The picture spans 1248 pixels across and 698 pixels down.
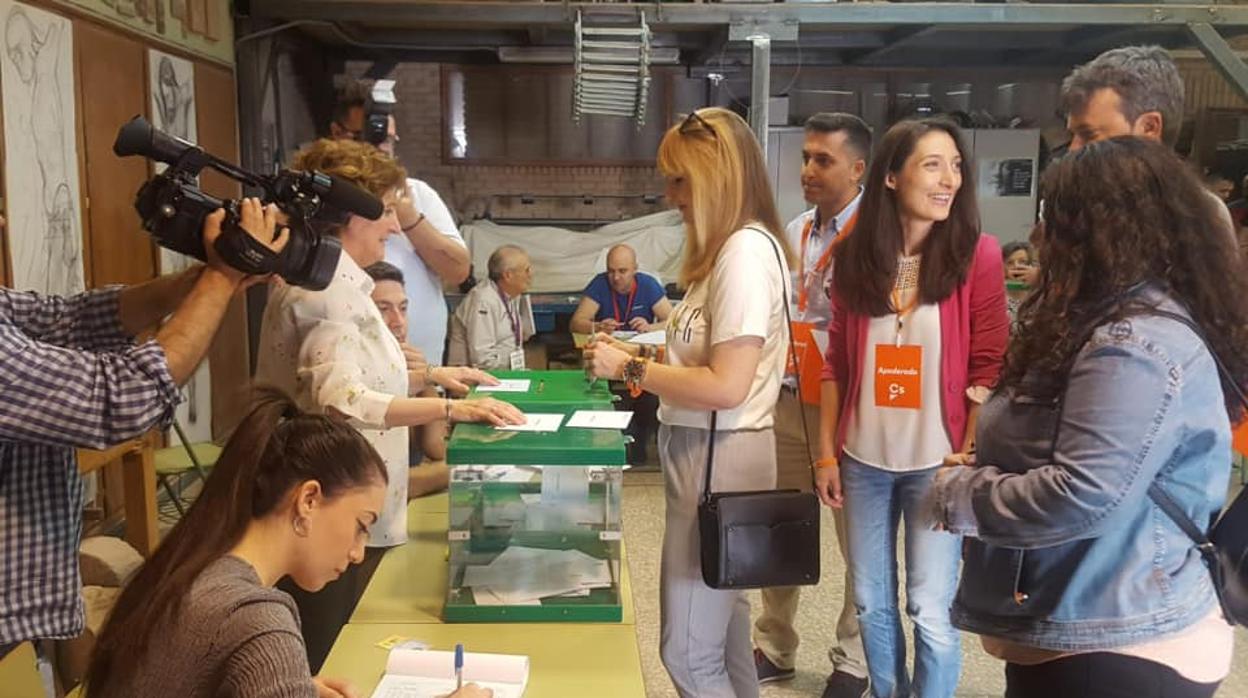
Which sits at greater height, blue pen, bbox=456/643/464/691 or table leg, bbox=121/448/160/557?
blue pen, bbox=456/643/464/691

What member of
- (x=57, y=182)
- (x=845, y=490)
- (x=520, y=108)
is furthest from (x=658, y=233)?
(x=845, y=490)

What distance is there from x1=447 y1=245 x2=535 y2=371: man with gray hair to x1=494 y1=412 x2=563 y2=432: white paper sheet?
2.99m

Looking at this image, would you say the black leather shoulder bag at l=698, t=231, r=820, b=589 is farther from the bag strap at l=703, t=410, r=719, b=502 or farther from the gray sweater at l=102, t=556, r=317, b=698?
the gray sweater at l=102, t=556, r=317, b=698

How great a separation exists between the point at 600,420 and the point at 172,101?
3.88 metres

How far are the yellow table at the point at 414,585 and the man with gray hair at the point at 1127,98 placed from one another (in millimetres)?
1360

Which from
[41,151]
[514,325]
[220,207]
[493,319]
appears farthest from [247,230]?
[514,325]

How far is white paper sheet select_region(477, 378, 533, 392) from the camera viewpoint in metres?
2.25

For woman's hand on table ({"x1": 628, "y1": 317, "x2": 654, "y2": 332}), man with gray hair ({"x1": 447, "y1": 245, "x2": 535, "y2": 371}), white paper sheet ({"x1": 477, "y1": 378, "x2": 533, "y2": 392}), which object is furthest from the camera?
woman's hand on table ({"x1": 628, "y1": 317, "x2": 654, "y2": 332})

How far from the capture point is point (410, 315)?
9.93 ft

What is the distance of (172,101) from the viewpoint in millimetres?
4906

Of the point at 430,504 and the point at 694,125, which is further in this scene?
the point at 430,504

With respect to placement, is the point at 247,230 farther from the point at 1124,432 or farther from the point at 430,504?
the point at 430,504

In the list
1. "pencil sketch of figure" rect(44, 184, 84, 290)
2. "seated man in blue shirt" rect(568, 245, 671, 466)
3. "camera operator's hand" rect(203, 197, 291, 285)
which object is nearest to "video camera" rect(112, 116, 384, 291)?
"camera operator's hand" rect(203, 197, 291, 285)

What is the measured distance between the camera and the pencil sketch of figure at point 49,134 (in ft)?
11.6
